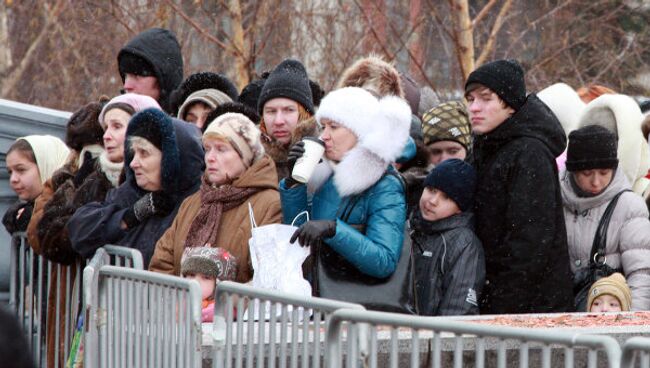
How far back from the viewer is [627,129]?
775cm

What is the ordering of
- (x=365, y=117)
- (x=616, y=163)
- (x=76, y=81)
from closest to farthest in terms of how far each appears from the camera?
(x=365, y=117) < (x=616, y=163) < (x=76, y=81)

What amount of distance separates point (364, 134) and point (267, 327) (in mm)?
1597

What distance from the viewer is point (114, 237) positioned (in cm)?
714

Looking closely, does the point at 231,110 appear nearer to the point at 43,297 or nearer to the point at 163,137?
the point at 163,137

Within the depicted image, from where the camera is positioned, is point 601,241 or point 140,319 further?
point 601,241

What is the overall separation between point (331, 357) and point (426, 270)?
2.14 metres

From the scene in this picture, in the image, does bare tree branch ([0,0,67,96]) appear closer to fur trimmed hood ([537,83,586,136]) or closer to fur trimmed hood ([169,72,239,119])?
fur trimmed hood ([169,72,239,119])

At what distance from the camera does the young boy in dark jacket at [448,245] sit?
651 centimetres

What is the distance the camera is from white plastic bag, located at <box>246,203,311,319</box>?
6043 mm

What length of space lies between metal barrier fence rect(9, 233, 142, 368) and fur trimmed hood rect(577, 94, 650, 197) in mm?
2887

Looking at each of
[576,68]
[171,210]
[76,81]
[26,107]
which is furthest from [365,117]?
[76,81]

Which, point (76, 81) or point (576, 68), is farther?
point (76, 81)

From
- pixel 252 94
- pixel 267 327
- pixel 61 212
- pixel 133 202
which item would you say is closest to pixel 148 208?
pixel 133 202

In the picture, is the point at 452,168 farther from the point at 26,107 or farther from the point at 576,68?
the point at 576,68
